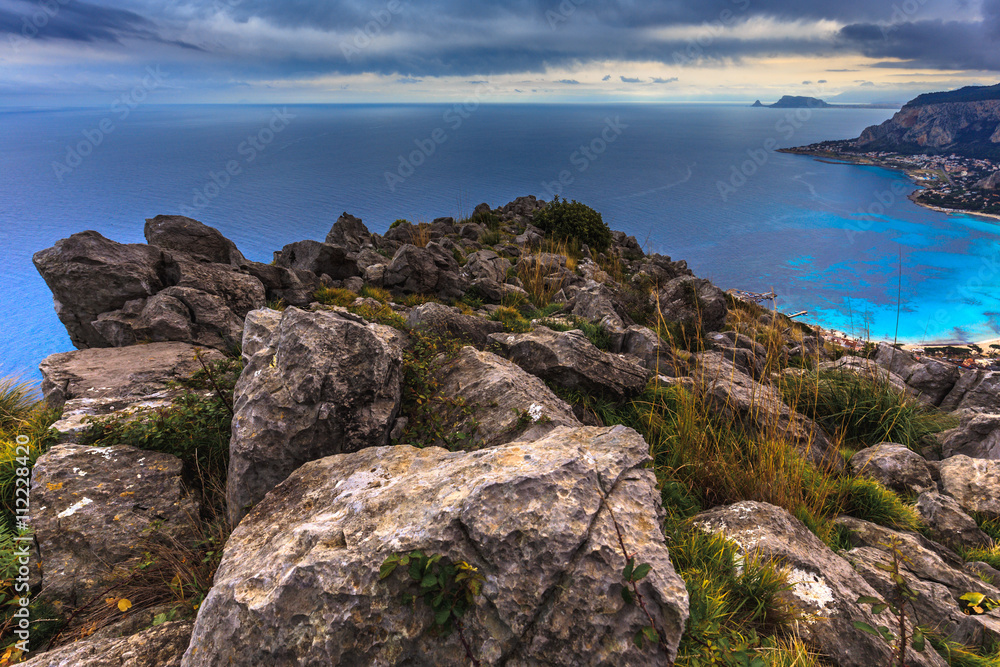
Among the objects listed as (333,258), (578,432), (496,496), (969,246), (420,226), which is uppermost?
(496,496)

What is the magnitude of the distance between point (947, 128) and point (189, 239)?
148 metres

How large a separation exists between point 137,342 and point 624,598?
715 centimetres

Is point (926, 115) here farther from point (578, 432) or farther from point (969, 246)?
point (578, 432)

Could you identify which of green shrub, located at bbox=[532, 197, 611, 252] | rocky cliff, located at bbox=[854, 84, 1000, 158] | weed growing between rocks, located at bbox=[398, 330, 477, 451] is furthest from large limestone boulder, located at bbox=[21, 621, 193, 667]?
rocky cliff, located at bbox=[854, 84, 1000, 158]

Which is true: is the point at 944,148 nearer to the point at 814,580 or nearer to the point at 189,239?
the point at 814,580

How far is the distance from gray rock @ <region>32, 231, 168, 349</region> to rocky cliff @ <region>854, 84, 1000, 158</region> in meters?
125

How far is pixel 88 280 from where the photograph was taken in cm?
637

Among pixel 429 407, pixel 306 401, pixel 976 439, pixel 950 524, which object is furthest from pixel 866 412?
pixel 306 401

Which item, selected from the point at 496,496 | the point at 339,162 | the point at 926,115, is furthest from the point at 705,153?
the point at 496,496

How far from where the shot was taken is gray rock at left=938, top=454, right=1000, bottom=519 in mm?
4770

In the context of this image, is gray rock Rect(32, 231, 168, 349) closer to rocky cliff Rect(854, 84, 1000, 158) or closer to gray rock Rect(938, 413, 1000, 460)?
gray rock Rect(938, 413, 1000, 460)

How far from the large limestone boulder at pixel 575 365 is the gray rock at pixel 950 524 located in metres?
3.05

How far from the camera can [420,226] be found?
19703 mm

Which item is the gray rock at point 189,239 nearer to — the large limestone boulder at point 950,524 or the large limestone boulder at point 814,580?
the large limestone boulder at point 814,580
